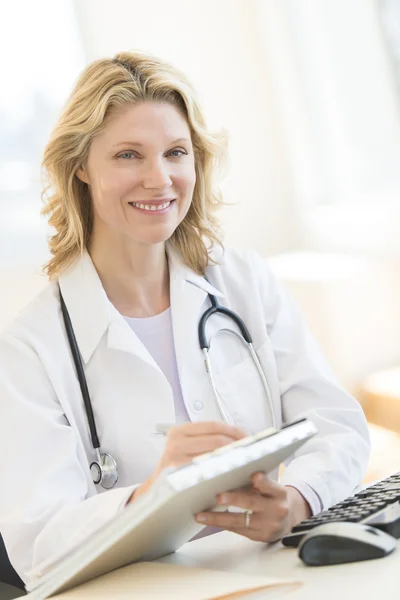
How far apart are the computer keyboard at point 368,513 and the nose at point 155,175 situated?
27.0 inches

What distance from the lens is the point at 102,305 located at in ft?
5.13

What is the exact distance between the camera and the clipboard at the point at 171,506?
847 millimetres

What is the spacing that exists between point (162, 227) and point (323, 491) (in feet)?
1.81

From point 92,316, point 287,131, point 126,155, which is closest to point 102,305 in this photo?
point 92,316

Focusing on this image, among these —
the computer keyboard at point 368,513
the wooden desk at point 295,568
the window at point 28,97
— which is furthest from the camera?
the window at point 28,97

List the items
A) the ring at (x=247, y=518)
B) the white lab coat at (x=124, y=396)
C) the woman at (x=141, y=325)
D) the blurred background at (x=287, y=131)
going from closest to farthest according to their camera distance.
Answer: the ring at (x=247, y=518) < the white lab coat at (x=124, y=396) < the woman at (x=141, y=325) < the blurred background at (x=287, y=131)

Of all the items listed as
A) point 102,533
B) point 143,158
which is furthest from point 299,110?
point 102,533

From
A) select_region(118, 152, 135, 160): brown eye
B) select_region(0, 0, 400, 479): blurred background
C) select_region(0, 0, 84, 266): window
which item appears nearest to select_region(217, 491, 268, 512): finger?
select_region(118, 152, 135, 160): brown eye

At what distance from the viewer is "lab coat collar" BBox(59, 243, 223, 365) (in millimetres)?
1520

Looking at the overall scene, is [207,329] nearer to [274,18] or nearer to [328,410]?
[328,410]

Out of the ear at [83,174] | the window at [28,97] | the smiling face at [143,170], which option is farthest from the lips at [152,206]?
the window at [28,97]

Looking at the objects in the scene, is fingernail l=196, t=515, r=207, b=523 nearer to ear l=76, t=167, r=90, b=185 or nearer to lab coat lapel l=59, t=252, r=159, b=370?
lab coat lapel l=59, t=252, r=159, b=370

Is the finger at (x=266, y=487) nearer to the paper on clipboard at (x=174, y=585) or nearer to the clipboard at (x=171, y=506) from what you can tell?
the clipboard at (x=171, y=506)

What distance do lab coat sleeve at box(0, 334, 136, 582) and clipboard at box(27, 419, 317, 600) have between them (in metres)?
0.12
